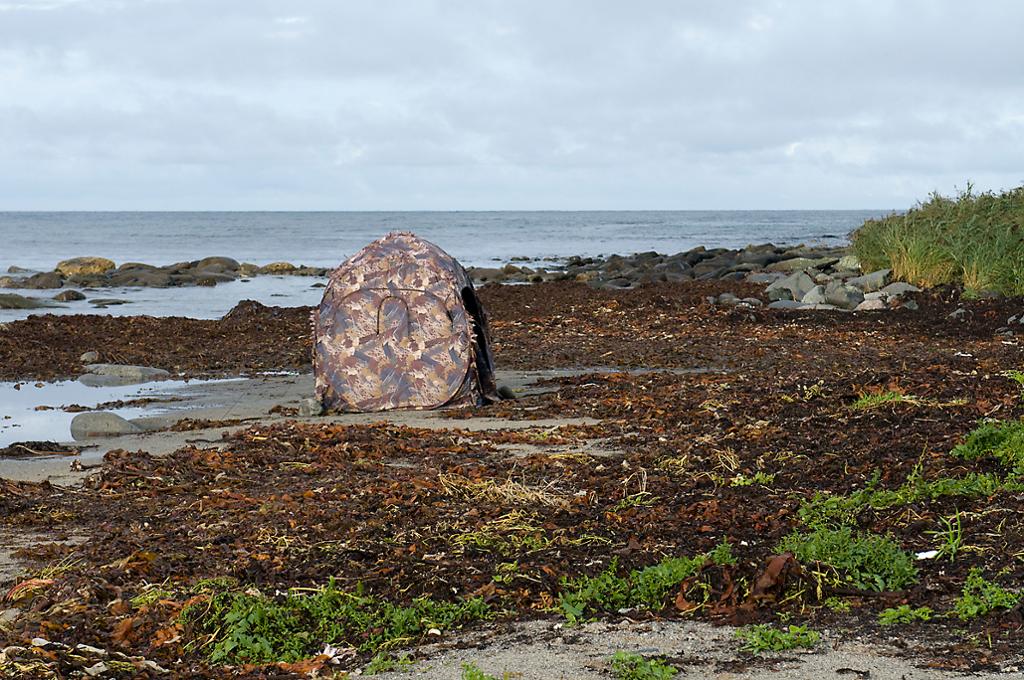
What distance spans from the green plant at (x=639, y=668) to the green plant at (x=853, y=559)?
107 cm

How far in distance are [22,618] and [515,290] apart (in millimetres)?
19792

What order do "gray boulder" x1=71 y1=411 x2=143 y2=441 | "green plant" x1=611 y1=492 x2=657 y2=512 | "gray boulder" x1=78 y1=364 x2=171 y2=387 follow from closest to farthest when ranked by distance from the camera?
"green plant" x1=611 y1=492 x2=657 y2=512 → "gray boulder" x1=71 y1=411 x2=143 y2=441 → "gray boulder" x1=78 y1=364 x2=171 y2=387

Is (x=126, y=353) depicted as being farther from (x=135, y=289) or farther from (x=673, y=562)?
(x=135, y=289)

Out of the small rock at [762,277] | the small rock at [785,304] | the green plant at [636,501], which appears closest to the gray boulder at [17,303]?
the small rock at [762,277]

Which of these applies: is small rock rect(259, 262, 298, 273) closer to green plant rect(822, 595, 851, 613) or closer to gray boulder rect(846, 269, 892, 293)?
gray boulder rect(846, 269, 892, 293)

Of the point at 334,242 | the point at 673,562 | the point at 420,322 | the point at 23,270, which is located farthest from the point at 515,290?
the point at 334,242

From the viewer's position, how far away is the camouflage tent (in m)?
10.9

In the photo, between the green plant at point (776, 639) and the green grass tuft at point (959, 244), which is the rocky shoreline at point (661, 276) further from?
the green plant at point (776, 639)

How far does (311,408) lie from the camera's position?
1099 cm

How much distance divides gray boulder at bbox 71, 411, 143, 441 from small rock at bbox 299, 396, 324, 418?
1.49m

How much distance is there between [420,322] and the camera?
36.4ft

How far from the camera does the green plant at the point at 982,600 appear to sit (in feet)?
15.2

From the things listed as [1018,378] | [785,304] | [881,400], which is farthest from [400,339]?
[785,304]

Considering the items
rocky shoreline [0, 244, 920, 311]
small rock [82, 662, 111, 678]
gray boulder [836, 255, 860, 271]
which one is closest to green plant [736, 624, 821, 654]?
small rock [82, 662, 111, 678]
